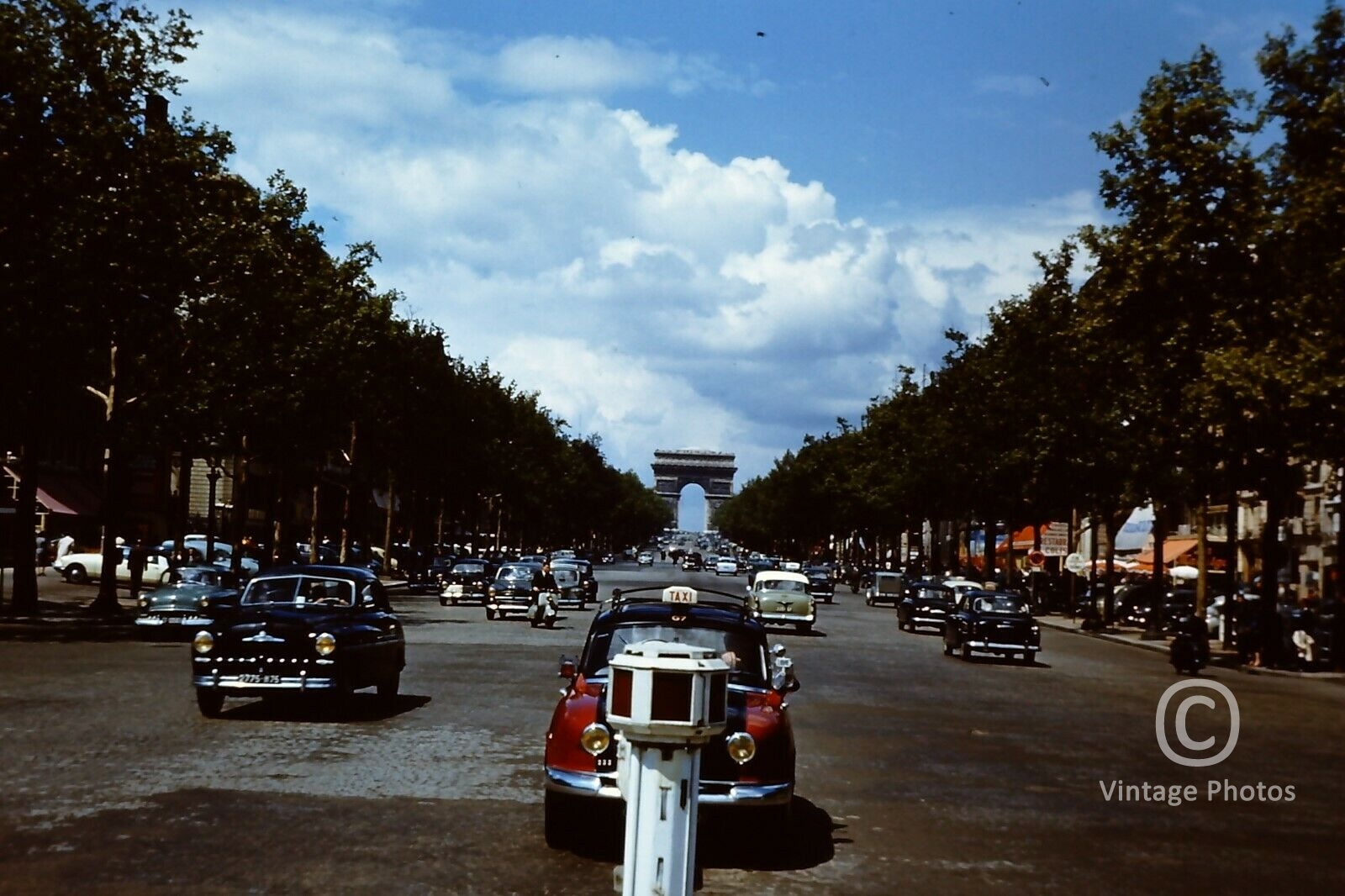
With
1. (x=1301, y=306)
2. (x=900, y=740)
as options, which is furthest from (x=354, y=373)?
(x=900, y=740)

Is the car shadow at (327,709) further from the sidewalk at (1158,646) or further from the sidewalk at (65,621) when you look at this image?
the sidewalk at (1158,646)

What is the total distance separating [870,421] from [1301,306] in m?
72.7

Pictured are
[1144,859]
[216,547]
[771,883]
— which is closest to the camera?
[771,883]

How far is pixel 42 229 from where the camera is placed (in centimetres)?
3347

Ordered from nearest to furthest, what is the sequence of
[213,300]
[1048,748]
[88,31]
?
[1048,748], [88,31], [213,300]

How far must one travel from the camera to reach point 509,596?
4928 centimetres

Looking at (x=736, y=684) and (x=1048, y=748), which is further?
(x=1048, y=748)

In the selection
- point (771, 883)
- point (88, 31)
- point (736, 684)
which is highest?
point (88, 31)

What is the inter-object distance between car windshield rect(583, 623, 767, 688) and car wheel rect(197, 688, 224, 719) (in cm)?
754

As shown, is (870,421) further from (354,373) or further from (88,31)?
(88,31)

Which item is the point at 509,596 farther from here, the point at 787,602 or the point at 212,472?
the point at 212,472

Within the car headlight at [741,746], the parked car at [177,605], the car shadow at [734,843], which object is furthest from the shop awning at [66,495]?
the car headlight at [741,746]

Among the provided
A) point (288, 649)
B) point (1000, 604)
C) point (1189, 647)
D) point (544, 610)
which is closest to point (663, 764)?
point (288, 649)

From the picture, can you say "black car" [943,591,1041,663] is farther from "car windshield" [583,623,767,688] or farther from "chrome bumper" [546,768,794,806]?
"chrome bumper" [546,768,794,806]
